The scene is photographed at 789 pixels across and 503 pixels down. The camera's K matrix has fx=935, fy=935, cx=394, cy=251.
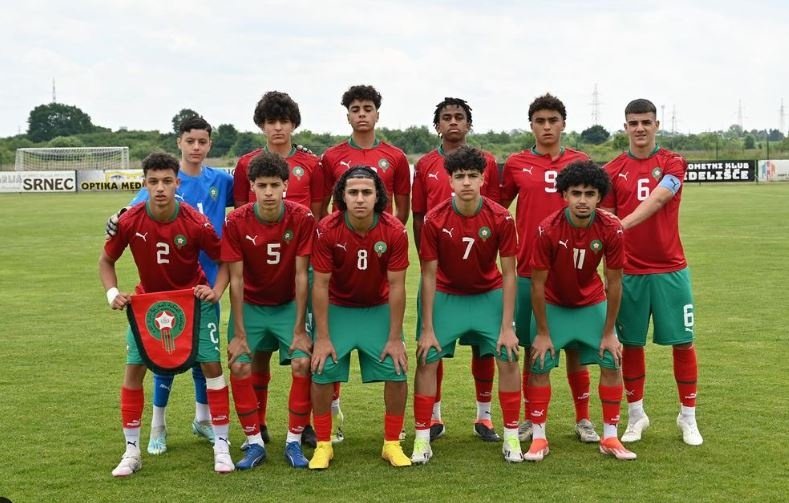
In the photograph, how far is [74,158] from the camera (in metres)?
50.6

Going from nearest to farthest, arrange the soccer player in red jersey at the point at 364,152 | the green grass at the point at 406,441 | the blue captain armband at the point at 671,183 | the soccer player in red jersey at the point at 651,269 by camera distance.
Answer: the green grass at the point at 406,441
the blue captain armband at the point at 671,183
the soccer player in red jersey at the point at 651,269
the soccer player in red jersey at the point at 364,152

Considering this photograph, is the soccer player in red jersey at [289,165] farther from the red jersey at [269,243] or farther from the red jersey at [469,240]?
the red jersey at [469,240]

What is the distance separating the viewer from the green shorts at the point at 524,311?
6.10 m

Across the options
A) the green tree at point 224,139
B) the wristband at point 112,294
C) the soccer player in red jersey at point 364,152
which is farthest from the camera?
the green tree at point 224,139

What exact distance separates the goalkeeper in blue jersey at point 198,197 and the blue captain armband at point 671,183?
2.89 m

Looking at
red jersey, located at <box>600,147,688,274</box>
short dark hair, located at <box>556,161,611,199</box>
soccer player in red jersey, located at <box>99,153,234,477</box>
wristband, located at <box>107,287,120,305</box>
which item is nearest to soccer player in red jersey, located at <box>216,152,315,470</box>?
soccer player in red jersey, located at <box>99,153,234,477</box>

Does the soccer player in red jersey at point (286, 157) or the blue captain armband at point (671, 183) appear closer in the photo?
the blue captain armband at point (671, 183)

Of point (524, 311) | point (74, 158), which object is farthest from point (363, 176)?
point (74, 158)

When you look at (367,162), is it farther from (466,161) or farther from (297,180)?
(466,161)

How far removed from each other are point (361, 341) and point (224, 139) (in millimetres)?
56657

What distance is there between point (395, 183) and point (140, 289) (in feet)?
6.11

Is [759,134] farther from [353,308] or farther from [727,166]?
[353,308]

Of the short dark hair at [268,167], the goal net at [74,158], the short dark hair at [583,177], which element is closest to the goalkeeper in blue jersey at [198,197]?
the short dark hair at [268,167]

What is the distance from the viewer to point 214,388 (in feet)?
18.4
